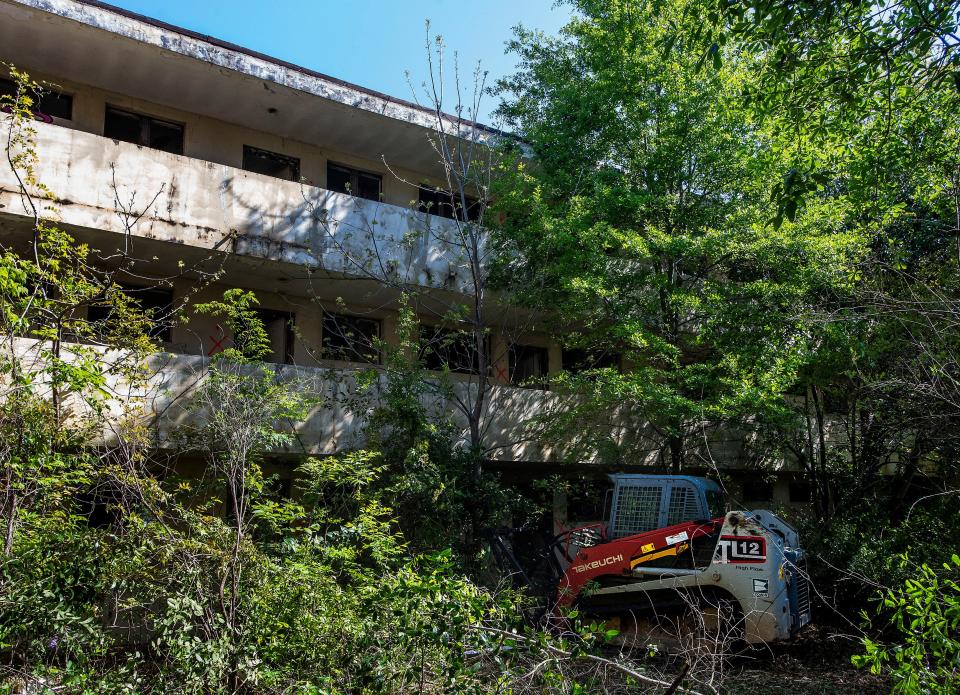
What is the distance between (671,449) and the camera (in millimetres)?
16094

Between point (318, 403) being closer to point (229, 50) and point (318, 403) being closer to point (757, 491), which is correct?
point (229, 50)

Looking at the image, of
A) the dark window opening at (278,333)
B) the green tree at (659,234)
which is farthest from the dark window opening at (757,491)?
the dark window opening at (278,333)

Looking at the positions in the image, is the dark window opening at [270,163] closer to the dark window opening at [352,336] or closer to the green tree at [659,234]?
the dark window opening at [352,336]

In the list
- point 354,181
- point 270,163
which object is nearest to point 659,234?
point 354,181

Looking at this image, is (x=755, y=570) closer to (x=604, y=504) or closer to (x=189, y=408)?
(x=604, y=504)

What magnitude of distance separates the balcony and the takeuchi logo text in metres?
5.85

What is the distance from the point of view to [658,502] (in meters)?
12.5

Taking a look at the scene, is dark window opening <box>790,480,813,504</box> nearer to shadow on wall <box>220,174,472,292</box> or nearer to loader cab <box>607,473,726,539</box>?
loader cab <box>607,473,726,539</box>

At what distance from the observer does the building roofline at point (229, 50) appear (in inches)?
498

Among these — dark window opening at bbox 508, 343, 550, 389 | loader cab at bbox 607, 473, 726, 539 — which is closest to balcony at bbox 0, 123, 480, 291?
dark window opening at bbox 508, 343, 550, 389

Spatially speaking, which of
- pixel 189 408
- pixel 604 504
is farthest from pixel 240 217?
pixel 604 504

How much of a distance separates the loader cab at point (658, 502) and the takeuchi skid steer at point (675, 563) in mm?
15

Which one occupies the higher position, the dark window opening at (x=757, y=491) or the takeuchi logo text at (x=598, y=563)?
the dark window opening at (x=757, y=491)

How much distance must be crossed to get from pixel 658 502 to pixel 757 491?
11.8 m
